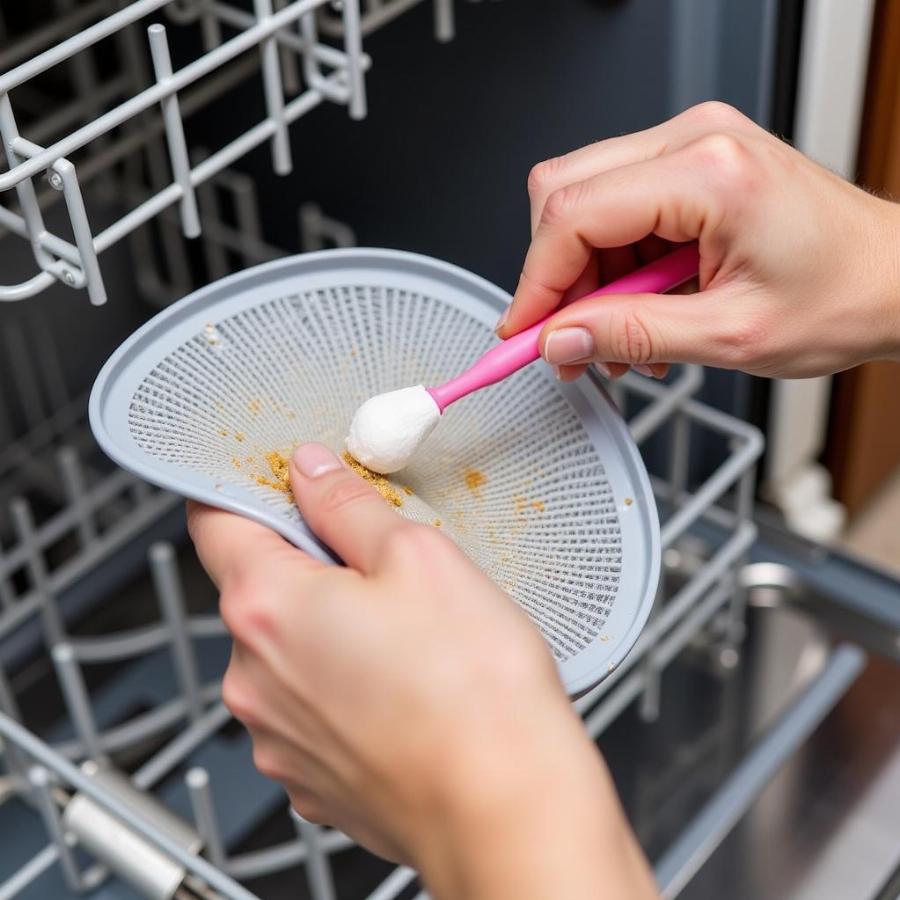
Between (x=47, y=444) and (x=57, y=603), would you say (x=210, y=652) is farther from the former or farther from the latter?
(x=47, y=444)

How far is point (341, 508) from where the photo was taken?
0.50m

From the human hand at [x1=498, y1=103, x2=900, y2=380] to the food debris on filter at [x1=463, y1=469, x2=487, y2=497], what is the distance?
63mm

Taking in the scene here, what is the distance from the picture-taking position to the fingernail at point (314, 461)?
20.6 inches

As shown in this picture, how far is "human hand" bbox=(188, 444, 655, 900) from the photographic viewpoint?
0.42 meters

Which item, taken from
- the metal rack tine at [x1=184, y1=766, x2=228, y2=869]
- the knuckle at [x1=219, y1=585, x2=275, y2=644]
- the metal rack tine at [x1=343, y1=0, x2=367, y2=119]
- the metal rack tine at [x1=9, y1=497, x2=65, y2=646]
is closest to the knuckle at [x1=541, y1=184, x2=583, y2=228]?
the metal rack tine at [x1=343, y1=0, x2=367, y2=119]

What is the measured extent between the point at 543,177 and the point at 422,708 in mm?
291

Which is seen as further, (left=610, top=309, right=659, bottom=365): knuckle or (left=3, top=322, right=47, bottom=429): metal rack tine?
(left=3, top=322, right=47, bottom=429): metal rack tine

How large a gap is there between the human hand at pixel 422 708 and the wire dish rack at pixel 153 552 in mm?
138

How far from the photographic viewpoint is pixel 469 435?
0.64 m

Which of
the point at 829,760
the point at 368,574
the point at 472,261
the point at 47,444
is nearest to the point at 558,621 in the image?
the point at 368,574

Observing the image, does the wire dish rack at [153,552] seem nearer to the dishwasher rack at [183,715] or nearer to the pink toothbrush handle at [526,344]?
the dishwasher rack at [183,715]

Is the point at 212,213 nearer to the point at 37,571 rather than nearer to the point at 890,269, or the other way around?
the point at 37,571

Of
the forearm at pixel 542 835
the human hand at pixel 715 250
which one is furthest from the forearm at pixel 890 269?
the forearm at pixel 542 835

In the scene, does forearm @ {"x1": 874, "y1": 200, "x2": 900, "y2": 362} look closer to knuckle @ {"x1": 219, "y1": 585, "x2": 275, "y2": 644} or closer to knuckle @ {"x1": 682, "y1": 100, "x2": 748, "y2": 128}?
knuckle @ {"x1": 682, "y1": 100, "x2": 748, "y2": 128}
